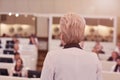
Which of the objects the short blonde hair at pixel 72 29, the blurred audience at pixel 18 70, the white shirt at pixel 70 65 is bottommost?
the blurred audience at pixel 18 70

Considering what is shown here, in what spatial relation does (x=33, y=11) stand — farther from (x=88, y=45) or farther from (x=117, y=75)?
(x=117, y=75)

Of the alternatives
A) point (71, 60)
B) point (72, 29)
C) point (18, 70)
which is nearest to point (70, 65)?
point (71, 60)

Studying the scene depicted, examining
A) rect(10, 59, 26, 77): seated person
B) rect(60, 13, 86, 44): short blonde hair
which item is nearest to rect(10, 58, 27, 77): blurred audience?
rect(10, 59, 26, 77): seated person

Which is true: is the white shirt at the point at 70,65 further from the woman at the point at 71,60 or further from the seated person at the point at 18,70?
the seated person at the point at 18,70

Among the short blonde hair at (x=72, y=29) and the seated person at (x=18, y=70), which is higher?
the short blonde hair at (x=72, y=29)

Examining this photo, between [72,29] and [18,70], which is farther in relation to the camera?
[18,70]

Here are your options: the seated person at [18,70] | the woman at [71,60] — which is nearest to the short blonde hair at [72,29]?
the woman at [71,60]

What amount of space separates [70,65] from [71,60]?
0.09ft

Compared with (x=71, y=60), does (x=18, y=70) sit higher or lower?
lower

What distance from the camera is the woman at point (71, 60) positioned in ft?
5.20

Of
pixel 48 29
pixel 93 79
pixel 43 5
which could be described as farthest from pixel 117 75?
pixel 43 5

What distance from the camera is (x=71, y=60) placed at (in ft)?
5.27

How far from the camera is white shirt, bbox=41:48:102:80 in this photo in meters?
1.58

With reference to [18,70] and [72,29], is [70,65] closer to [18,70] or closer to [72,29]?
[72,29]
